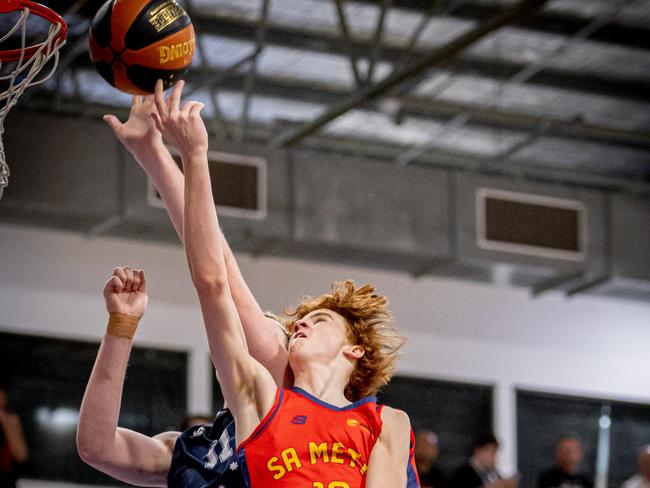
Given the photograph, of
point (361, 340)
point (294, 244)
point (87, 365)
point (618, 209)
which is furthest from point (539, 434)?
point (361, 340)

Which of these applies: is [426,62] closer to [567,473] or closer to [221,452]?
[567,473]

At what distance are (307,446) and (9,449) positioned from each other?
5774 millimetres

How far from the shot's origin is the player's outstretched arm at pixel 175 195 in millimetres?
3812

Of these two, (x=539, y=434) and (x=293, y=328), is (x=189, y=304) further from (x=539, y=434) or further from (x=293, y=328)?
(x=293, y=328)

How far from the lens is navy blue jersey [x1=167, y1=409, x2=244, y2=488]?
355cm

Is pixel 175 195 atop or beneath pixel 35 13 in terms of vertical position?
beneath

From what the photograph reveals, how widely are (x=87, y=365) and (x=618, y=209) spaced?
538 centimetres

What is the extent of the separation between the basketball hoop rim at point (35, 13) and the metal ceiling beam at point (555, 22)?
5947 mm

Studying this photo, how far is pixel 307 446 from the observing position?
11.7ft

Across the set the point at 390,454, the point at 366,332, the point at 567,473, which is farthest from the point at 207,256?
the point at 567,473

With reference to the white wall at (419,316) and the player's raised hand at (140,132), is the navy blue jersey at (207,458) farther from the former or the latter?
the white wall at (419,316)

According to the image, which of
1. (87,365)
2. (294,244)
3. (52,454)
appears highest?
(294,244)

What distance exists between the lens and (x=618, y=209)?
12.5 metres

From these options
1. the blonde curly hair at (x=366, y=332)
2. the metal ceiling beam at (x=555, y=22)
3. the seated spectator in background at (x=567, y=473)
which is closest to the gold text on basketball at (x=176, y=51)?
the blonde curly hair at (x=366, y=332)
